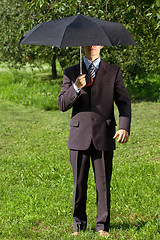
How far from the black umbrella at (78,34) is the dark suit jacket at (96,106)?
317 mm

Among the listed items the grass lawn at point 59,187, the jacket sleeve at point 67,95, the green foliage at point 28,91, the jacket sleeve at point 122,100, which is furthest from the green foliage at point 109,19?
the jacket sleeve at point 67,95

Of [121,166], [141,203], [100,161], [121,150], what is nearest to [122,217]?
[141,203]

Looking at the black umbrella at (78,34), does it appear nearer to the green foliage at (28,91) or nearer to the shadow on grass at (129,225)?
the shadow on grass at (129,225)

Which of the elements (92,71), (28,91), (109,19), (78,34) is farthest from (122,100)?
(28,91)

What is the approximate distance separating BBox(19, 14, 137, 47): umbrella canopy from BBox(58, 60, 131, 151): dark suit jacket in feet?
1.03

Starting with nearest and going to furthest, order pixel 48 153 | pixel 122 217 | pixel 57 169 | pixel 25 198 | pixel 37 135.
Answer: pixel 122 217 < pixel 25 198 < pixel 57 169 < pixel 48 153 < pixel 37 135

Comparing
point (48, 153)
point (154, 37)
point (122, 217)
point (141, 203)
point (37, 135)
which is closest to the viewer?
point (122, 217)

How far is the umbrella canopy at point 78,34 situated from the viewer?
3.65 metres

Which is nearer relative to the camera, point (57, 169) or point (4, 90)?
point (57, 169)

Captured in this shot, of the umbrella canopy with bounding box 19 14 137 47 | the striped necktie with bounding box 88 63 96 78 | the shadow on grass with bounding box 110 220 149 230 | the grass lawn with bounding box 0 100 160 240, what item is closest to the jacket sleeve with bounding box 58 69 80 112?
the striped necktie with bounding box 88 63 96 78

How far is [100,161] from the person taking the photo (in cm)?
397

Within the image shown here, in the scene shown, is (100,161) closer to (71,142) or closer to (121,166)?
(71,142)

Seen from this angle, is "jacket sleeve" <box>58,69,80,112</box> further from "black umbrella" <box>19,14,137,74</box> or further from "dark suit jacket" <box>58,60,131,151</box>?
"black umbrella" <box>19,14,137,74</box>

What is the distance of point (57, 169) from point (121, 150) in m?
1.92
